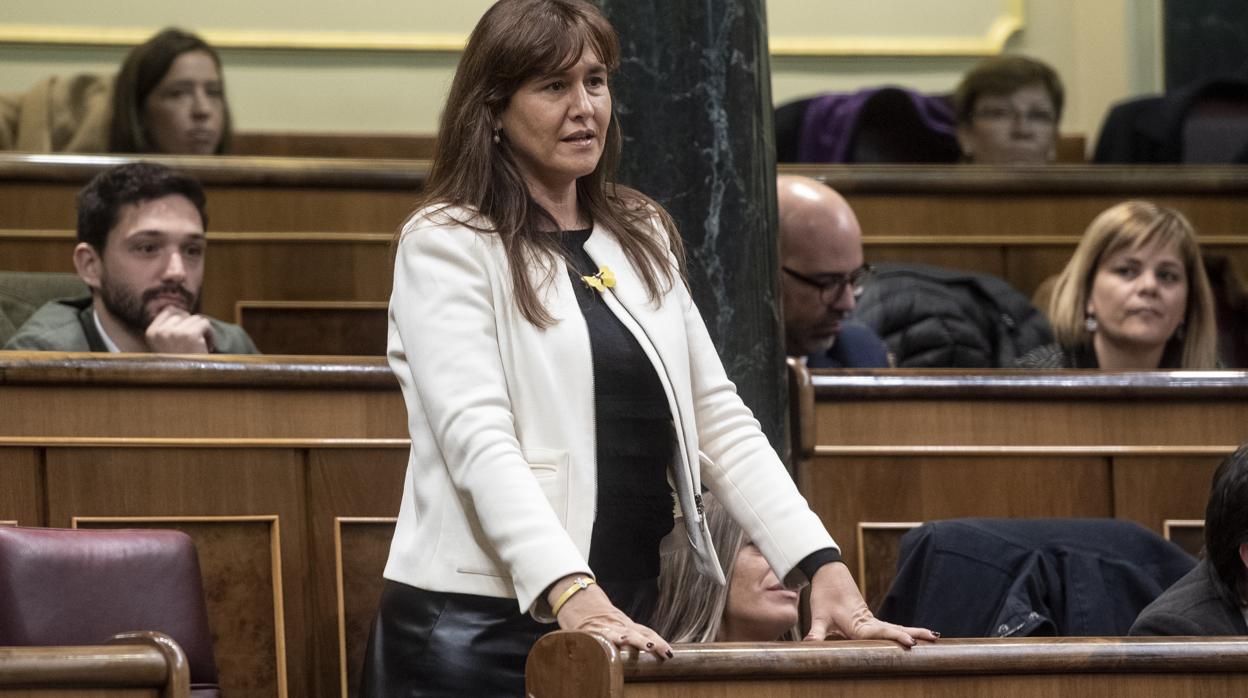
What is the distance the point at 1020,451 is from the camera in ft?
8.72

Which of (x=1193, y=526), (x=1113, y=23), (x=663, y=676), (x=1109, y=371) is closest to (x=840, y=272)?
(x=1109, y=371)

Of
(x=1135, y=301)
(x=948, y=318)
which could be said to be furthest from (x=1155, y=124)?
(x=1135, y=301)

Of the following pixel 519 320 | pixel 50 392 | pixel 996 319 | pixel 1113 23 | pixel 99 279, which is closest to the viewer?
pixel 519 320

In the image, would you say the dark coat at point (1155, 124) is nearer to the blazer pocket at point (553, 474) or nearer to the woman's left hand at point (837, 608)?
the woman's left hand at point (837, 608)

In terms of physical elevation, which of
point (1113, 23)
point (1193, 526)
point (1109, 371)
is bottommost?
point (1193, 526)

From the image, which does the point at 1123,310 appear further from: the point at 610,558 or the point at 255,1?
the point at 255,1

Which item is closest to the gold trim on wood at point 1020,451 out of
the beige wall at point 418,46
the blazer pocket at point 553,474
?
the blazer pocket at point 553,474

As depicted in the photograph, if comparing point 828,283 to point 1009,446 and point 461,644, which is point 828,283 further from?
point 461,644

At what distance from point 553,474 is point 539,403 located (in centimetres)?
7

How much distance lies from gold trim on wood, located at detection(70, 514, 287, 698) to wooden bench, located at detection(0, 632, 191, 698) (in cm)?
85

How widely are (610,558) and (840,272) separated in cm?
139

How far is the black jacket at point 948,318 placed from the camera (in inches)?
133

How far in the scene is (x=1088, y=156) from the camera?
518 centimetres

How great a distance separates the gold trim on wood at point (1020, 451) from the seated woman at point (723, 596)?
29.5 inches
